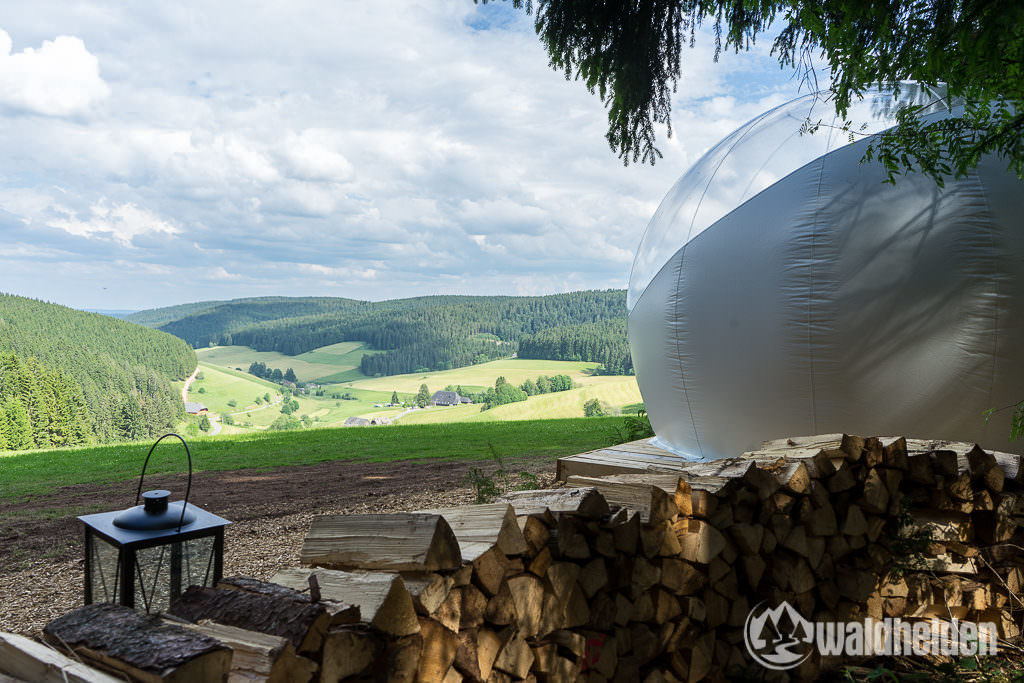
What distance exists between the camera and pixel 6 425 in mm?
28031

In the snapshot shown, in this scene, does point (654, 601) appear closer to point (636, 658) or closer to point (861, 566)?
point (636, 658)

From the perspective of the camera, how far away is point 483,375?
254ft

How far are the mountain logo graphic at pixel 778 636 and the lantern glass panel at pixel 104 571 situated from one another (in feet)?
8.79

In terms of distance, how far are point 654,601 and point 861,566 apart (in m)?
1.44

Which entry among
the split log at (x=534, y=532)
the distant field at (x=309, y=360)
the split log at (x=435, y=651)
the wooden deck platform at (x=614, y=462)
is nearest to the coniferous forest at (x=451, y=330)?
the distant field at (x=309, y=360)

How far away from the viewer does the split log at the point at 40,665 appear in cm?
135

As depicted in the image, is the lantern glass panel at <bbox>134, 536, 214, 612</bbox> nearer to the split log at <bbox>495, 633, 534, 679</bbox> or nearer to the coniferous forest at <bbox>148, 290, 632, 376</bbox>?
the split log at <bbox>495, 633, 534, 679</bbox>

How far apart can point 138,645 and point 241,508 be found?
18.2 feet

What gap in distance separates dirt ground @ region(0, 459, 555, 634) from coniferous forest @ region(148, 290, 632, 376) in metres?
61.8

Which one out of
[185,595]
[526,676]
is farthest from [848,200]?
[185,595]

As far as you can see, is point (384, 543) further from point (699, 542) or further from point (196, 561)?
point (699, 542)

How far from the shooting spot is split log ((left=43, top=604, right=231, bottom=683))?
1301 mm

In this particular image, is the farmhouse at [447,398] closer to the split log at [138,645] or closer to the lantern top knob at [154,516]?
the lantern top knob at [154,516]

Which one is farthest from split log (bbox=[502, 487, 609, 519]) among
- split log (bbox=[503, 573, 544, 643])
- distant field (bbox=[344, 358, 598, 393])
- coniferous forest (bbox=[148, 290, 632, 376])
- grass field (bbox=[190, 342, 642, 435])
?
coniferous forest (bbox=[148, 290, 632, 376])
